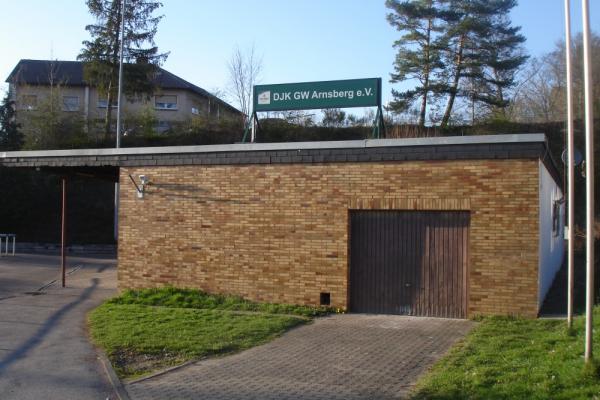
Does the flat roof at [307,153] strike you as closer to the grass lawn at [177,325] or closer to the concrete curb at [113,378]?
the grass lawn at [177,325]

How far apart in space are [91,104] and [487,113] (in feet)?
103

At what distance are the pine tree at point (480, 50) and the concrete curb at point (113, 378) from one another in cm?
3149

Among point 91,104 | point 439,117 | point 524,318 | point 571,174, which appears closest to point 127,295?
point 524,318

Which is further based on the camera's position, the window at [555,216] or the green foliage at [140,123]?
the green foliage at [140,123]

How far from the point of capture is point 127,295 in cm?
1531

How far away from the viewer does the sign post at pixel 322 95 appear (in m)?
14.7

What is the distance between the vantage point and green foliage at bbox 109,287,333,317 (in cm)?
1353

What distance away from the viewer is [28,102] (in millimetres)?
45094

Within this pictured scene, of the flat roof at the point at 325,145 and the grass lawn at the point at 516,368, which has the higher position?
the flat roof at the point at 325,145

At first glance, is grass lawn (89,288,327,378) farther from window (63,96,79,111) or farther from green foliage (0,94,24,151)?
window (63,96,79,111)

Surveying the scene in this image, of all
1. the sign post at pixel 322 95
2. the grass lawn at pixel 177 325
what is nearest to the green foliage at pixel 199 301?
the grass lawn at pixel 177 325

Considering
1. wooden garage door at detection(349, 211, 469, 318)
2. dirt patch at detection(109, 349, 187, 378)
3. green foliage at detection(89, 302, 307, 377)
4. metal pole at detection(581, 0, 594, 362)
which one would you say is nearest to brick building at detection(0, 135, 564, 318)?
wooden garage door at detection(349, 211, 469, 318)

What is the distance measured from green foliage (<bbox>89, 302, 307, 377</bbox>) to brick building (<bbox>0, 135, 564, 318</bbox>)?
1532 millimetres

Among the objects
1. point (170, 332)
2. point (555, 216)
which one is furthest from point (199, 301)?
point (555, 216)
